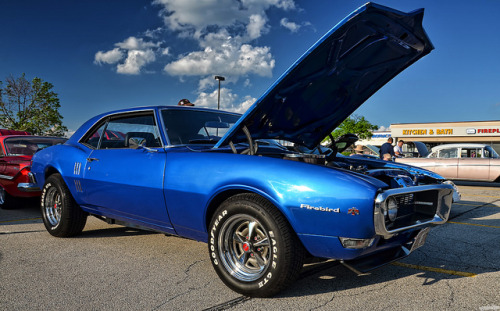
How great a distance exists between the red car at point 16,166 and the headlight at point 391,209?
5.48 metres

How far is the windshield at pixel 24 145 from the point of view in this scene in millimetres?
6566

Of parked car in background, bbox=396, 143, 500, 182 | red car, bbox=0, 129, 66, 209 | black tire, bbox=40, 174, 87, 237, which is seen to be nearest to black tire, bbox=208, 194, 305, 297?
black tire, bbox=40, 174, 87, 237

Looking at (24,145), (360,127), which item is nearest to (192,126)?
(24,145)

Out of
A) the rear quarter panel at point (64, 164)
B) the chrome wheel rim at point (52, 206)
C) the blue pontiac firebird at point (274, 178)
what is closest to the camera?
the blue pontiac firebird at point (274, 178)

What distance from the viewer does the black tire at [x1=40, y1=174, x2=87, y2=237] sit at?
404cm

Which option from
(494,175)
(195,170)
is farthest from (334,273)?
(494,175)

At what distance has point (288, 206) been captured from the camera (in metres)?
2.30

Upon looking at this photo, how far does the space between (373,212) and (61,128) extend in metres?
39.3

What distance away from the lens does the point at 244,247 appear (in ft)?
8.54

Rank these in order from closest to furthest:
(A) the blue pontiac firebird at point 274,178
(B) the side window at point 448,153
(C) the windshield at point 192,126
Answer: (A) the blue pontiac firebird at point 274,178
(C) the windshield at point 192,126
(B) the side window at point 448,153

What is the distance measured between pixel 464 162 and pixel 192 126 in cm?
1138

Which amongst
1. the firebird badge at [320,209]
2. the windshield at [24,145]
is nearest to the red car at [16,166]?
the windshield at [24,145]

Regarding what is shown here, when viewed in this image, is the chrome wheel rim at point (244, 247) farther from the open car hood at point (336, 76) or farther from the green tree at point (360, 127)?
the green tree at point (360, 127)

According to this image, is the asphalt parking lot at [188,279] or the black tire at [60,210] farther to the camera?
the black tire at [60,210]
